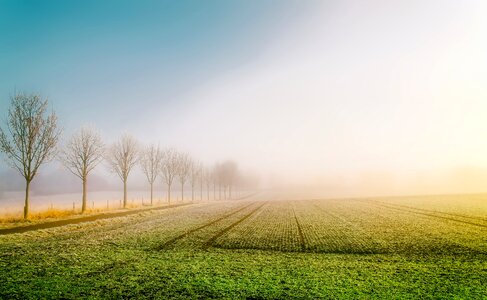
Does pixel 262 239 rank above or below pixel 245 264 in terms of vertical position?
below

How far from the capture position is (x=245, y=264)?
1614 cm

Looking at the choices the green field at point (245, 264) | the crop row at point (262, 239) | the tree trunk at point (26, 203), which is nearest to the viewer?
the green field at point (245, 264)

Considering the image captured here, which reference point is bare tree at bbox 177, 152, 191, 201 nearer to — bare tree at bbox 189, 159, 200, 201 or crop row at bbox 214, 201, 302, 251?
bare tree at bbox 189, 159, 200, 201

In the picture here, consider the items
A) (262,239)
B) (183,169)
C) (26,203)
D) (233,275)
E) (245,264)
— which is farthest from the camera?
(183,169)

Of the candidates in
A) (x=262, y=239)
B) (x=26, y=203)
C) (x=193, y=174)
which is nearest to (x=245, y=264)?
(x=262, y=239)

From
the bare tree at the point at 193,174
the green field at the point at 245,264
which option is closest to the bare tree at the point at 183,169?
the bare tree at the point at 193,174

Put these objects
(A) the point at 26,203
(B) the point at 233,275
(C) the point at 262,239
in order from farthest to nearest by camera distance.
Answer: (A) the point at 26,203 → (C) the point at 262,239 → (B) the point at 233,275

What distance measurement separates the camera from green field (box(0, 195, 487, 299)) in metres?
12.0

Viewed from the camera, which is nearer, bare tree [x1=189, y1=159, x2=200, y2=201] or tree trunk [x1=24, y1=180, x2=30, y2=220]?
tree trunk [x1=24, y1=180, x2=30, y2=220]

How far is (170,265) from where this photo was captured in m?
15.6

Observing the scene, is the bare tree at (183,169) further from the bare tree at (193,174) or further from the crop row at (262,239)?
the crop row at (262,239)

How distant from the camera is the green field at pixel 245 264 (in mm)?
12016

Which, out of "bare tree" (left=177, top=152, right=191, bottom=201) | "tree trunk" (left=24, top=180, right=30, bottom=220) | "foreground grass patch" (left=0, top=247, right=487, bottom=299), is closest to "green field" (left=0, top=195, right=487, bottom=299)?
"foreground grass patch" (left=0, top=247, right=487, bottom=299)

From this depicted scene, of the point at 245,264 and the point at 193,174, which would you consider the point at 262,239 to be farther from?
the point at 193,174
